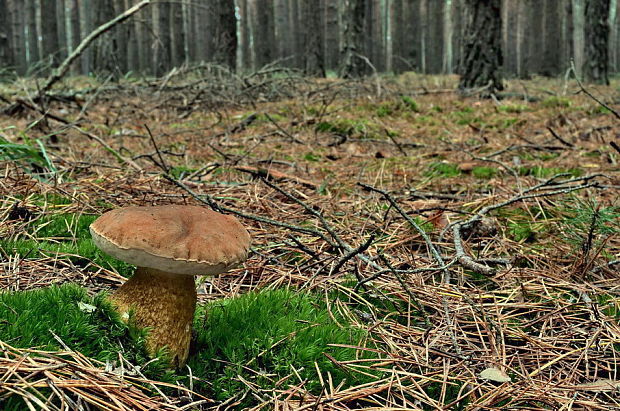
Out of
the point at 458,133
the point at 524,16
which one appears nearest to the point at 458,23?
the point at 524,16

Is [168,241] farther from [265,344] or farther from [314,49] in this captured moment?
[314,49]

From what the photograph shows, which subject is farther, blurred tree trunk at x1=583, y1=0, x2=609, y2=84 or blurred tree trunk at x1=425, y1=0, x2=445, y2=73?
blurred tree trunk at x1=425, y1=0, x2=445, y2=73

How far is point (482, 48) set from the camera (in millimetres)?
6629

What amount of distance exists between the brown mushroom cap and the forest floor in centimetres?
25

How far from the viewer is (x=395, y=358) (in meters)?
1.28

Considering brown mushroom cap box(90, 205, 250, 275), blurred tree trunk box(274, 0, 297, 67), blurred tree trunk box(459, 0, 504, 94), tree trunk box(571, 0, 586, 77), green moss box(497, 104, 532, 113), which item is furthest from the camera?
tree trunk box(571, 0, 586, 77)

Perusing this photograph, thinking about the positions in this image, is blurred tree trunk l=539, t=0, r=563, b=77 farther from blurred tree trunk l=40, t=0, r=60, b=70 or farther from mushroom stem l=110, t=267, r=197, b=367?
mushroom stem l=110, t=267, r=197, b=367

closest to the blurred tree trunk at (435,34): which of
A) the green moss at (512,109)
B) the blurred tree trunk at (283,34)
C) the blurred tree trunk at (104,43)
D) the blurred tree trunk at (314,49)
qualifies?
the blurred tree trunk at (283,34)

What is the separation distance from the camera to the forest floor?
1179mm

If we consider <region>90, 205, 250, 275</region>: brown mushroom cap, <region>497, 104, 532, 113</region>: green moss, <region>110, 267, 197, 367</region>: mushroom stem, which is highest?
<region>497, 104, 532, 113</region>: green moss

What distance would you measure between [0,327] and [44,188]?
4.16 ft

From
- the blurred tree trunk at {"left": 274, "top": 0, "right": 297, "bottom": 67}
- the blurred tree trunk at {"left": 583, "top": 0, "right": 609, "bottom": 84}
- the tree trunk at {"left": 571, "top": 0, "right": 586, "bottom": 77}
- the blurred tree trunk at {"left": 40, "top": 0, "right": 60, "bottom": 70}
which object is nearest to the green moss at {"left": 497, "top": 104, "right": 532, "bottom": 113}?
the blurred tree trunk at {"left": 583, "top": 0, "right": 609, "bottom": 84}

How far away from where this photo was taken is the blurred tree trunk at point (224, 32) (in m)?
9.02

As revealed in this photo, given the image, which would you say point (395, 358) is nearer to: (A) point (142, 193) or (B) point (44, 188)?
(A) point (142, 193)
